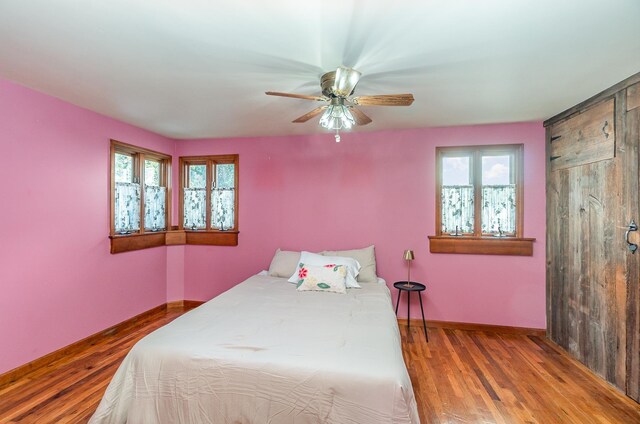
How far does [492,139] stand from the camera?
3.51 meters

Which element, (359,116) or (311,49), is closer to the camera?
(311,49)

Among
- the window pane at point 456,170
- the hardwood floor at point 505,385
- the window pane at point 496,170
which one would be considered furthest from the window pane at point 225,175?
the window pane at point 496,170

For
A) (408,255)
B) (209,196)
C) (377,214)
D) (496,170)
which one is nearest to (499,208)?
(496,170)

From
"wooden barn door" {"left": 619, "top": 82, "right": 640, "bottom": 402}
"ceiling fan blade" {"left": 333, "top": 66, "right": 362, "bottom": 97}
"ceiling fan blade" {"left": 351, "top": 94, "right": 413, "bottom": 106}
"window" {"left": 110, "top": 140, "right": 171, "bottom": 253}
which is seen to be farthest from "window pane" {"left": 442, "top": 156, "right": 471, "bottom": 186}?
"window" {"left": 110, "top": 140, "right": 171, "bottom": 253}

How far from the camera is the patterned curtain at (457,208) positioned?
11.9ft

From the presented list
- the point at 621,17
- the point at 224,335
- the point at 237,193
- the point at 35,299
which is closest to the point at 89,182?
the point at 35,299

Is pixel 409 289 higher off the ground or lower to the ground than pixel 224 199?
lower

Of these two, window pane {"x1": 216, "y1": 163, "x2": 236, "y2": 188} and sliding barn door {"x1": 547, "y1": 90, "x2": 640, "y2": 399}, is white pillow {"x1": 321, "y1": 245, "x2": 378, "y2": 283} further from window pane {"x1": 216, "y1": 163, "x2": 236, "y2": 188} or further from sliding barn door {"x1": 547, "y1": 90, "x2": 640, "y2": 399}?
sliding barn door {"x1": 547, "y1": 90, "x2": 640, "y2": 399}

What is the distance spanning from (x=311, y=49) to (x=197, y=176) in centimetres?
313

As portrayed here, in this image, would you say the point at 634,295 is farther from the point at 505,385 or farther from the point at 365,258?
the point at 365,258

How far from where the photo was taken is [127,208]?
3.61 metres

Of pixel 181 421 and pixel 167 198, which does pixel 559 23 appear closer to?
pixel 181 421

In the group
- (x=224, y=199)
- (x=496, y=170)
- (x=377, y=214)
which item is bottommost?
(x=377, y=214)

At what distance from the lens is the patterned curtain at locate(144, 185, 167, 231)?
3.91 meters
